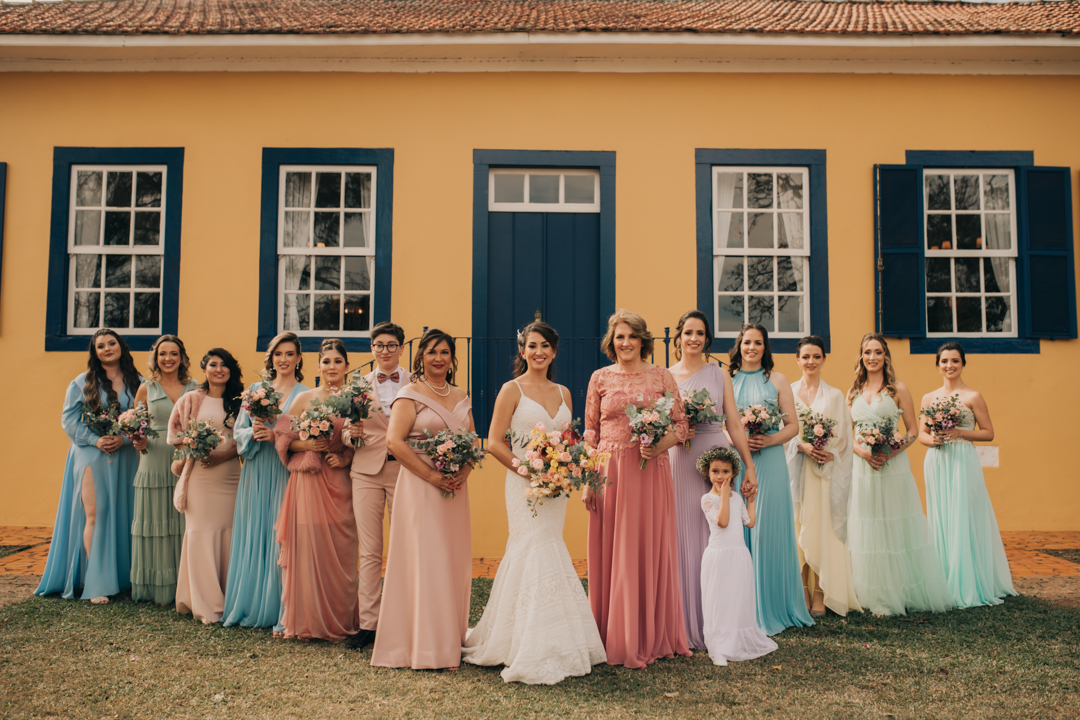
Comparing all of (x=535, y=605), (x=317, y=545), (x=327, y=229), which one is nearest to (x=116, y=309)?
(x=327, y=229)

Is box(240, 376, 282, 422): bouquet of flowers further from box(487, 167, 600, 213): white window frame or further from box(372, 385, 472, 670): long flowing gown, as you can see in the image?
box(487, 167, 600, 213): white window frame

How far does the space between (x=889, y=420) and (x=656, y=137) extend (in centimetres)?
419

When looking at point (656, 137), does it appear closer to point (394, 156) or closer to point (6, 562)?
point (394, 156)

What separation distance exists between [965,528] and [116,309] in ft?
28.5

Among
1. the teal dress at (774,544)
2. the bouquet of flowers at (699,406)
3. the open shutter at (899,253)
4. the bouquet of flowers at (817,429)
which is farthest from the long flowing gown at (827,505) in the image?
the open shutter at (899,253)

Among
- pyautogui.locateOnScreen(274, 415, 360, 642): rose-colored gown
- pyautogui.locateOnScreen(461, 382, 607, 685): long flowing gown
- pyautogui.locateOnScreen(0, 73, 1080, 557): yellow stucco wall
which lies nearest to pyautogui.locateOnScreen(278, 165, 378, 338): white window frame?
pyautogui.locateOnScreen(0, 73, 1080, 557): yellow stucco wall

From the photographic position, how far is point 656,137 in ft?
27.3

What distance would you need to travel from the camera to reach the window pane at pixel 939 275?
8383mm

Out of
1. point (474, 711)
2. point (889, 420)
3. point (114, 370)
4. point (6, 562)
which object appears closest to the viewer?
point (474, 711)

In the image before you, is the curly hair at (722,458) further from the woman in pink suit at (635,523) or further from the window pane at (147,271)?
the window pane at (147,271)

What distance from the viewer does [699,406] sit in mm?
4695

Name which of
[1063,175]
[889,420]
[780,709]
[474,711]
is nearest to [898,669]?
[780,709]

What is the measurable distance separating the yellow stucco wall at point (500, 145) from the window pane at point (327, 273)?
0.66m

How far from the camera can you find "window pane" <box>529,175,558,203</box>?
8.46 meters
